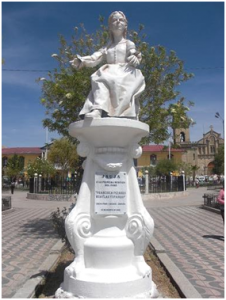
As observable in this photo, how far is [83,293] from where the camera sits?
3.71m

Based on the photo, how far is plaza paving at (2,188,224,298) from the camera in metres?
5.10

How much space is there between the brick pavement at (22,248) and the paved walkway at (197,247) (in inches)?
109

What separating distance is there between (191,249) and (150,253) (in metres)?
1.07

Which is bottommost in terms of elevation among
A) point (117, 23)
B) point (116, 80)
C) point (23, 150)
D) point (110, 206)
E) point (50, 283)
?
point (50, 283)

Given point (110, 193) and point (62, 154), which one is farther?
point (62, 154)

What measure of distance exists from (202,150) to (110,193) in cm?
7728

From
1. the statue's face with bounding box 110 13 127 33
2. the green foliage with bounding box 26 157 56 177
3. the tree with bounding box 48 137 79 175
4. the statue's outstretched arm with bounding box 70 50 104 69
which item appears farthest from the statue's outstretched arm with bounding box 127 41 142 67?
the tree with bounding box 48 137 79 175

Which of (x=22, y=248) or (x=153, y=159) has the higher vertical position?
(x=153, y=159)

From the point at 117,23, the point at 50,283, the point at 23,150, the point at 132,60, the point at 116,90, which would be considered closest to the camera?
the point at 116,90

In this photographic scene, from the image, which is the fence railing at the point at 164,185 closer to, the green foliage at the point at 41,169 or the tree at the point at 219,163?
the green foliage at the point at 41,169

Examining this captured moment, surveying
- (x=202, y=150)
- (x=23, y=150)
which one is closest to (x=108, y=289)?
(x=23, y=150)

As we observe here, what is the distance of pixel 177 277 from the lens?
501 cm

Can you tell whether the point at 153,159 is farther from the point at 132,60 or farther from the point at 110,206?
the point at 110,206

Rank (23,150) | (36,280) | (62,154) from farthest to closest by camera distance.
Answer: (23,150) → (62,154) → (36,280)
